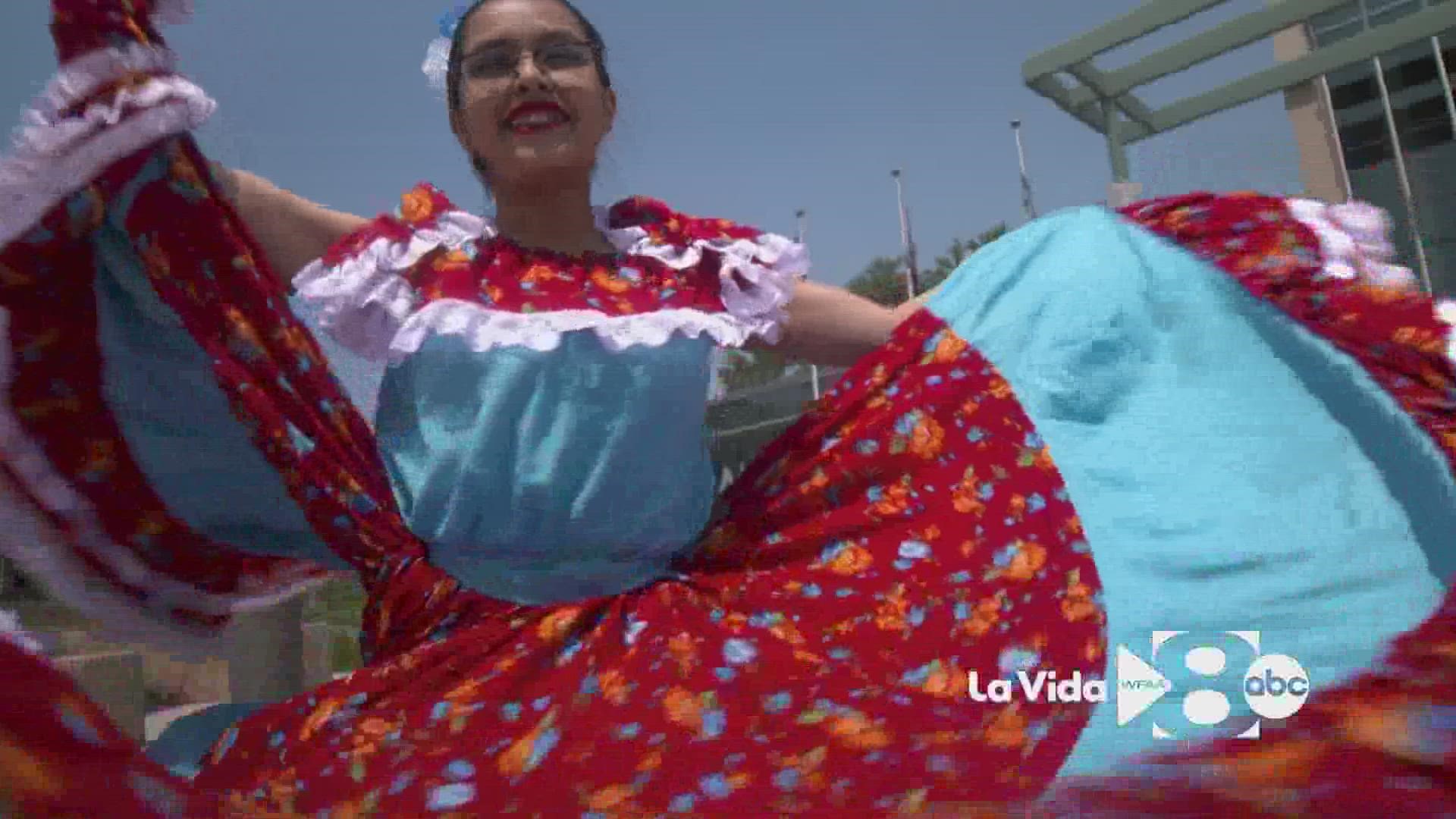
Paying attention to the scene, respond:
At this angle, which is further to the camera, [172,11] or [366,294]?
[366,294]

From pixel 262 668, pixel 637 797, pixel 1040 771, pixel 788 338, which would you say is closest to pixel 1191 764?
pixel 1040 771

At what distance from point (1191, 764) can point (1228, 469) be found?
1.88ft

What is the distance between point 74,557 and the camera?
755 millimetres

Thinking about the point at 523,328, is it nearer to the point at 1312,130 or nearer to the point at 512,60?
the point at 512,60

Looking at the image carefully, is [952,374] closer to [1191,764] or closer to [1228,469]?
[1228,469]

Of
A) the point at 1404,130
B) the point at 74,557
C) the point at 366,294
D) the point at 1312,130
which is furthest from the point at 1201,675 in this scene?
the point at 1404,130

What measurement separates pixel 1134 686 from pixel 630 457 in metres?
0.47

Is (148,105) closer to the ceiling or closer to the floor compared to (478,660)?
closer to the ceiling

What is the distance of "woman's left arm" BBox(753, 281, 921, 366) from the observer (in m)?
1.06

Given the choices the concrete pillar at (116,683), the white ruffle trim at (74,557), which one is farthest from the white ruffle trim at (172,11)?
the concrete pillar at (116,683)

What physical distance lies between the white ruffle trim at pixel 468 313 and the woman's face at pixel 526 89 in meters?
0.09

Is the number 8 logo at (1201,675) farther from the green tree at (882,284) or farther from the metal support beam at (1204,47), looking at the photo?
the metal support beam at (1204,47)

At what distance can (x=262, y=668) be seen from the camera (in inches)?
41.6

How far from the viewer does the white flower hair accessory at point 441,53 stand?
1053 millimetres
